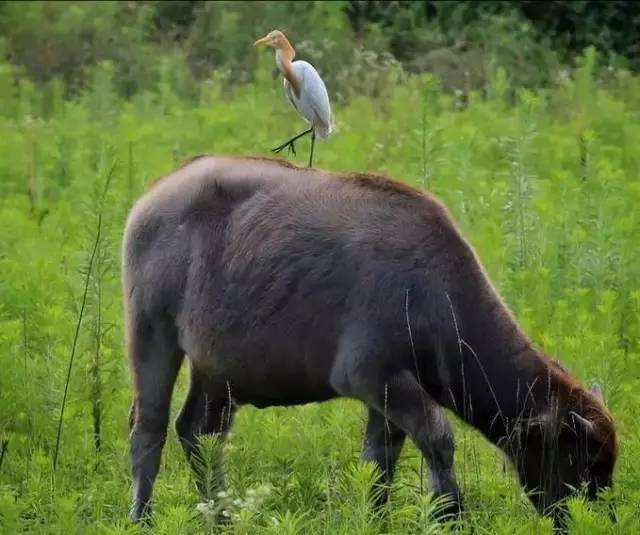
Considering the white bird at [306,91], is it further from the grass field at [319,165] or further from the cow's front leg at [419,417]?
the cow's front leg at [419,417]

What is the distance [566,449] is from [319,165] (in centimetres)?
721

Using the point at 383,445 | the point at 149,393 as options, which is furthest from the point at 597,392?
the point at 149,393

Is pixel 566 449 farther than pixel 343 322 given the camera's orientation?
No

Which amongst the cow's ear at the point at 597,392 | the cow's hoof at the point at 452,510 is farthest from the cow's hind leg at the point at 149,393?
the cow's ear at the point at 597,392

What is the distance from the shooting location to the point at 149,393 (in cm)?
781

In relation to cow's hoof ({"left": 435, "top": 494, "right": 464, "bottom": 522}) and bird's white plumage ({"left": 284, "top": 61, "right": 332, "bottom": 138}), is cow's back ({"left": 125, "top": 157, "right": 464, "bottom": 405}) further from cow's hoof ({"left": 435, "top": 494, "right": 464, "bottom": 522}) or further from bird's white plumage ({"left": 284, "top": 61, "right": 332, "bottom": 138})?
bird's white plumage ({"left": 284, "top": 61, "right": 332, "bottom": 138})

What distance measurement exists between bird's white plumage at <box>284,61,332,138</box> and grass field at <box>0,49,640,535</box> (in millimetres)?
1189

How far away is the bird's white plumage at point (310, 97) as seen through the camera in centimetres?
863

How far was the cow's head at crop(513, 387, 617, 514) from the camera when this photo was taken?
22.7ft

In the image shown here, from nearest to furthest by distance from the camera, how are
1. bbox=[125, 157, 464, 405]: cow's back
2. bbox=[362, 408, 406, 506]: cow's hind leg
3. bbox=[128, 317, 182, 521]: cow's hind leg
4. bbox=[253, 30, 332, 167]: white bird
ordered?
bbox=[125, 157, 464, 405]: cow's back < bbox=[362, 408, 406, 506]: cow's hind leg < bbox=[128, 317, 182, 521]: cow's hind leg < bbox=[253, 30, 332, 167]: white bird

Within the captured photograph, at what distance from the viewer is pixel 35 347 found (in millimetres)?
9391

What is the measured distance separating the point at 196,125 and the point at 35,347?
6742 millimetres

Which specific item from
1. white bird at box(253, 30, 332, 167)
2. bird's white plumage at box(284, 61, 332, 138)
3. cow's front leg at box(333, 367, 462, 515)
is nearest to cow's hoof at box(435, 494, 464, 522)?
cow's front leg at box(333, 367, 462, 515)

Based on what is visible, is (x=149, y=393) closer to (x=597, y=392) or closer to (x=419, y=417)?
(x=419, y=417)
